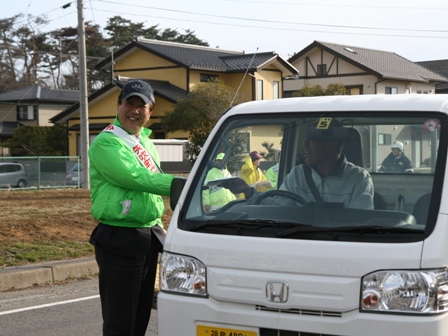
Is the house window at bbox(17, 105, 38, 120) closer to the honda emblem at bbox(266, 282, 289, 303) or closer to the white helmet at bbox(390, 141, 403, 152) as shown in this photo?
the white helmet at bbox(390, 141, 403, 152)

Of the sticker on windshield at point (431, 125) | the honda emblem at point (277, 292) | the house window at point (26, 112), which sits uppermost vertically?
the house window at point (26, 112)

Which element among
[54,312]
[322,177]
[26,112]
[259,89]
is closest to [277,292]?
[322,177]

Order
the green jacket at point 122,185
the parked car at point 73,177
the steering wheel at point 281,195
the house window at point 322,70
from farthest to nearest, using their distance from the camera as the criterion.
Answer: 1. the house window at point 322,70
2. the parked car at point 73,177
3. the green jacket at point 122,185
4. the steering wheel at point 281,195

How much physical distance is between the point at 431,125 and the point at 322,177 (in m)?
0.66

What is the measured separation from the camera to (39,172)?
28.6m

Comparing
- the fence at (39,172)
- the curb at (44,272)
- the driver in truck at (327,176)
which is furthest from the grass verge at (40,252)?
the fence at (39,172)

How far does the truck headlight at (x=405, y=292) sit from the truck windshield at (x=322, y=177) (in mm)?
203

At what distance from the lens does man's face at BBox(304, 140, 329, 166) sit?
179 inches

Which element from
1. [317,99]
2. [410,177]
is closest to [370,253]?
[410,177]

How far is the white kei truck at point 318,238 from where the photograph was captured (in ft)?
12.1

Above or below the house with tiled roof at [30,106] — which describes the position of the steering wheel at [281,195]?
below

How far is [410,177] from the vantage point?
4.29 metres

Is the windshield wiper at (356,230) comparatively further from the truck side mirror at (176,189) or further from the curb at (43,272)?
the curb at (43,272)

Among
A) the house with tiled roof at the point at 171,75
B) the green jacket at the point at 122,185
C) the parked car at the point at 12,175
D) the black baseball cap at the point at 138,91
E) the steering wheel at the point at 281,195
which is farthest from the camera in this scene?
the house with tiled roof at the point at 171,75
